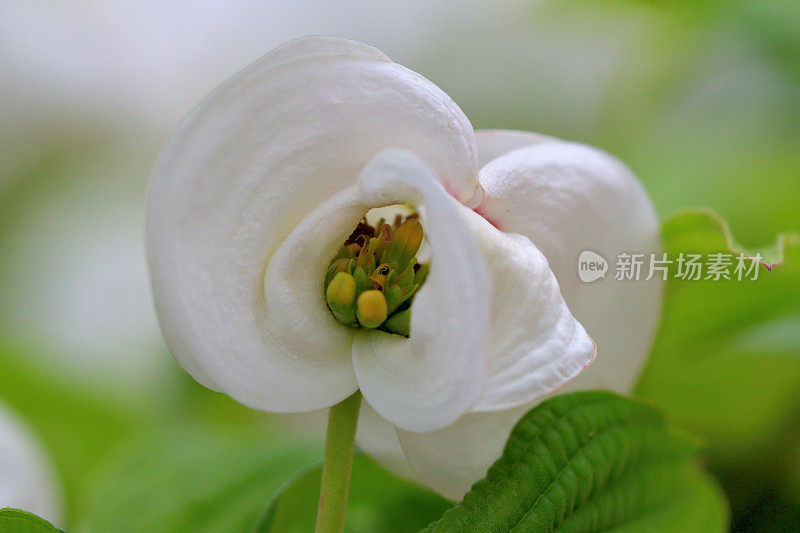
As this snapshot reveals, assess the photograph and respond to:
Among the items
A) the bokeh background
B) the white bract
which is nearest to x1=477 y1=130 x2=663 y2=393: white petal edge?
the white bract

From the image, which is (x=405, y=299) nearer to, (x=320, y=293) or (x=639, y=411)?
(x=320, y=293)

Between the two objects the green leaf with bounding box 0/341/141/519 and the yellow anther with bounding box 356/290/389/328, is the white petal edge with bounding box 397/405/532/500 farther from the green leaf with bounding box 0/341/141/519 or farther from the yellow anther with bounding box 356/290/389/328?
the green leaf with bounding box 0/341/141/519

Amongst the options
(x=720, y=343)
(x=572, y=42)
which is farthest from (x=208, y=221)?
(x=572, y=42)

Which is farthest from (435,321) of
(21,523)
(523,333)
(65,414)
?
(65,414)

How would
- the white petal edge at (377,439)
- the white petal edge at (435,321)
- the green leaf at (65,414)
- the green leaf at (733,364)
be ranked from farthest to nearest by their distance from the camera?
the green leaf at (65,414)
the green leaf at (733,364)
the white petal edge at (377,439)
the white petal edge at (435,321)

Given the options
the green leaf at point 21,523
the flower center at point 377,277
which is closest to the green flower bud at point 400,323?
the flower center at point 377,277

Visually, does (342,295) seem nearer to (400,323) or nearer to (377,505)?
(400,323)

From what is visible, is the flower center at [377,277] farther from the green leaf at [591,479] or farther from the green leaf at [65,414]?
the green leaf at [65,414]
